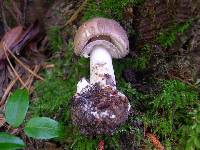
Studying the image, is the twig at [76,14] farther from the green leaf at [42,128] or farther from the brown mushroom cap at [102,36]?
the green leaf at [42,128]

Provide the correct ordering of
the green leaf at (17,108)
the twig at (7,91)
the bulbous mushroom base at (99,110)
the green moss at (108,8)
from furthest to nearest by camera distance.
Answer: the twig at (7,91)
the green moss at (108,8)
the green leaf at (17,108)
the bulbous mushroom base at (99,110)

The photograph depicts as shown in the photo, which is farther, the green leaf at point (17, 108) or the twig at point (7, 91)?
the twig at point (7, 91)

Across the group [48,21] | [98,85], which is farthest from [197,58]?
[48,21]

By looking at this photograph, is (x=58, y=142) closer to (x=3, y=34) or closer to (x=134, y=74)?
(x=134, y=74)

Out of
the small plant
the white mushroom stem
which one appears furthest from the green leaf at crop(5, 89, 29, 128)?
the white mushroom stem

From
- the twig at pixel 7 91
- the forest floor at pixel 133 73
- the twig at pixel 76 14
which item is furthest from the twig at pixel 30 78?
the twig at pixel 76 14

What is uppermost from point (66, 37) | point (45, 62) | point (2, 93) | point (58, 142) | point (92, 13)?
point (92, 13)

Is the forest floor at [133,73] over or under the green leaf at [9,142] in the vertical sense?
over
